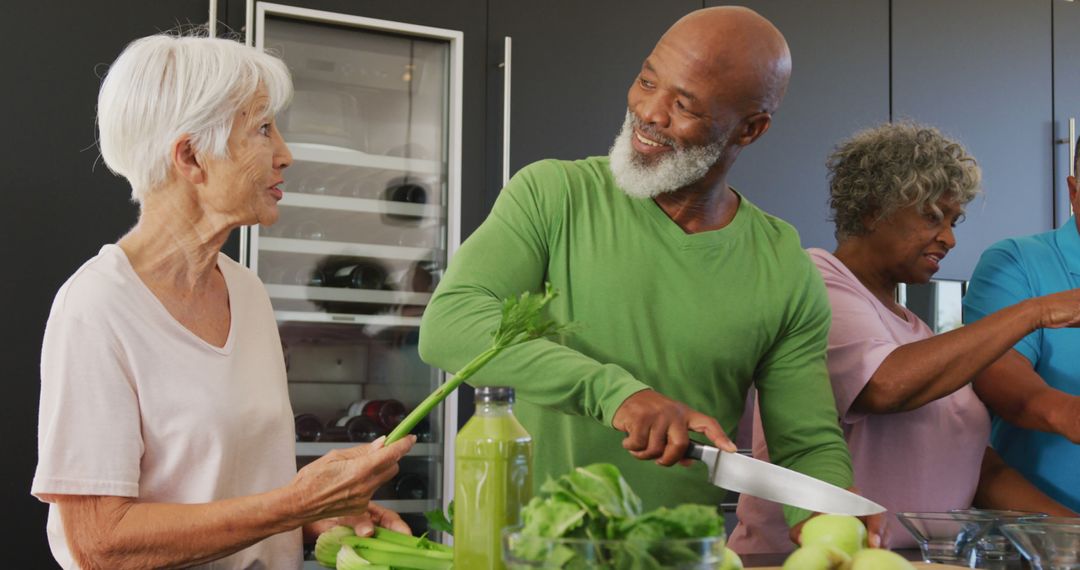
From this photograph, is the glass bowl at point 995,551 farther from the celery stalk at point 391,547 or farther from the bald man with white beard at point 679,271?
the celery stalk at point 391,547

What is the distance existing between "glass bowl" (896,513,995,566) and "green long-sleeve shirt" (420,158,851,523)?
11 cm

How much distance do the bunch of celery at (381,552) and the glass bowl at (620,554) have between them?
0.36m

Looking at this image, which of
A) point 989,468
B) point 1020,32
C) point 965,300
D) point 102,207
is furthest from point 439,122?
point 1020,32

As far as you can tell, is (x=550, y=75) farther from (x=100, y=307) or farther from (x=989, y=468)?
(x=100, y=307)

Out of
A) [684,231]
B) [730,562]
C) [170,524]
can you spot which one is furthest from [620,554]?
[684,231]

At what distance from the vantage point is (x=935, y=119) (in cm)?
379

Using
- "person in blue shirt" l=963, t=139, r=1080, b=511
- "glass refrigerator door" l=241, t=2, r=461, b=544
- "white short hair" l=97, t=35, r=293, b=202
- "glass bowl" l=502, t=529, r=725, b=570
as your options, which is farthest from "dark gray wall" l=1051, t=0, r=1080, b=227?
"glass bowl" l=502, t=529, r=725, b=570

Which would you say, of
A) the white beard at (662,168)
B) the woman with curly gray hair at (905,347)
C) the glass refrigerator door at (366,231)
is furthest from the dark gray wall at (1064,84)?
the white beard at (662,168)

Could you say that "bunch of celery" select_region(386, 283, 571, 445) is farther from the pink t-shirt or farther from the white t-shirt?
the pink t-shirt

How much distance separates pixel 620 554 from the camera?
743mm

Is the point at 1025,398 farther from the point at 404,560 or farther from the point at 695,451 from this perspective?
the point at 404,560

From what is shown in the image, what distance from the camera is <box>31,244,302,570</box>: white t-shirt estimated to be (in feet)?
4.15

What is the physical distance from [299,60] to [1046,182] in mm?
2531

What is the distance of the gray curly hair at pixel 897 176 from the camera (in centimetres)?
197
